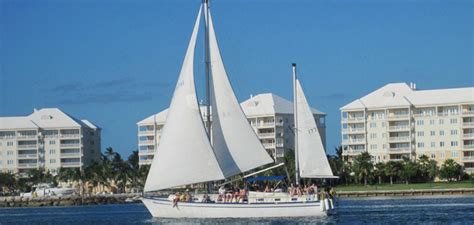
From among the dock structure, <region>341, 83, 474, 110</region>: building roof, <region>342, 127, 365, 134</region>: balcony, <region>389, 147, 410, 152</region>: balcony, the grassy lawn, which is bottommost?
the dock structure

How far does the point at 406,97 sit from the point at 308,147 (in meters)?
102

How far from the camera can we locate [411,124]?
173000mm

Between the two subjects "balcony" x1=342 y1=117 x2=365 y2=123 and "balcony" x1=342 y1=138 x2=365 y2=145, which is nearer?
"balcony" x1=342 y1=117 x2=365 y2=123

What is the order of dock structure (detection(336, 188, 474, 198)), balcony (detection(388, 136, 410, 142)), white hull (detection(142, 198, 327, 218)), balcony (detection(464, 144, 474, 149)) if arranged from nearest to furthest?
white hull (detection(142, 198, 327, 218)) → dock structure (detection(336, 188, 474, 198)) → balcony (detection(464, 144, 474, 149)) → balcony (detection(388, 136, 410, 142))

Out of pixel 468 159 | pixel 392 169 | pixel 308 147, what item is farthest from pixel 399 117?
pixel 308 147

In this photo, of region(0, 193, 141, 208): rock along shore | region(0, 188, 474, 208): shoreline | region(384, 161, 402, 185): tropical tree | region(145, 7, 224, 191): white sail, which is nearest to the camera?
region(145, 7, 224, 191): white sail

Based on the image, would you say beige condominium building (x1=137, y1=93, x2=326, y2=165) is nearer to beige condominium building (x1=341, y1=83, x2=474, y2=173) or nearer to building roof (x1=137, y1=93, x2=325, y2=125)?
building roof (x1=137, y1=93, x2=325, y2=125)

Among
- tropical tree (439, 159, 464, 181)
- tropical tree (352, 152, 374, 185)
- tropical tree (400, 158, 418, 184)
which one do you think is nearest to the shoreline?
tropical tree (352, 152, 374, 185)

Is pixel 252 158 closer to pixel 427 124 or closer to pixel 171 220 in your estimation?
pixel 171 220

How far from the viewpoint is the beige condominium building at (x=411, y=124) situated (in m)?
168

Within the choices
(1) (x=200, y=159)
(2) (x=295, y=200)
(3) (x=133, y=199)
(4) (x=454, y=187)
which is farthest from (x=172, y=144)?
(3) (x=133, y=199)

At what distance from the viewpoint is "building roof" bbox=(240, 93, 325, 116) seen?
188 m

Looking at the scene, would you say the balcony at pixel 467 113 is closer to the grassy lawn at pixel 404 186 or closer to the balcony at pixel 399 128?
the balcony at pixel 399 128

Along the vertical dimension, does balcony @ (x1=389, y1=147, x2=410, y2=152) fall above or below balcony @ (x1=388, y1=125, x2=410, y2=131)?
below
